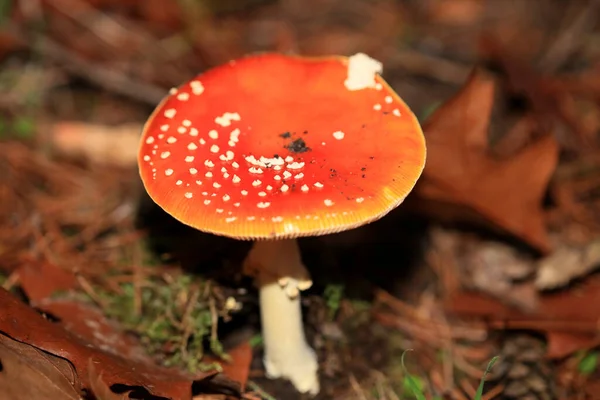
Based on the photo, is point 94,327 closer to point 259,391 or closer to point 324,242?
point 259,391

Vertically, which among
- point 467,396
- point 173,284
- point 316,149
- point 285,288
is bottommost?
point 467,396

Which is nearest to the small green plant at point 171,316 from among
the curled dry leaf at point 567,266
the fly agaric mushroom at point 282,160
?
the fly agaric mushroom at point 282,160

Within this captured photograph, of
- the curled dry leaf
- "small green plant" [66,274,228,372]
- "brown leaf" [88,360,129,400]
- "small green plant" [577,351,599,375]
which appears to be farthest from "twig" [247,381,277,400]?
the curled dry leaf

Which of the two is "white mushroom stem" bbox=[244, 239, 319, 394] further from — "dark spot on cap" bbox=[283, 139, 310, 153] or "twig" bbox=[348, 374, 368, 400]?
"dark spot on cap" bbox=[283, 139, 310, 153]

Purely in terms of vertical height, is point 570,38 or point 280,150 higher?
point 280,150

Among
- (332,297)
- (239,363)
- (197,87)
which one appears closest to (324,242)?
(332,297)

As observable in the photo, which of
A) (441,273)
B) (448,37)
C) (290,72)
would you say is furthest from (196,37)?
(441,273)

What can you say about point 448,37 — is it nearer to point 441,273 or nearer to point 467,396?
point 441,273
